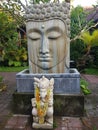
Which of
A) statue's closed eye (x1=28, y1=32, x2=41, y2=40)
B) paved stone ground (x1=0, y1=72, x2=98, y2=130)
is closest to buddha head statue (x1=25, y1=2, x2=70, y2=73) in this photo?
statue's closed eye (x1=28, y1=32, x2=41, y2=40)

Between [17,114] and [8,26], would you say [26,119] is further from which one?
[8,26]

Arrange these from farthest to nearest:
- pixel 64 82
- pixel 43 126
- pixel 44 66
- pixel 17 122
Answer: pixel 44 66
pixel 64 82
pixel 17 122
pixel 43 126

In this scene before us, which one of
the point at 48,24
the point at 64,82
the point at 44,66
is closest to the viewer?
the point at 64,82

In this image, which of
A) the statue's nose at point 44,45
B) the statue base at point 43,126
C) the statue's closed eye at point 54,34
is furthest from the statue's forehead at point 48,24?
the statue base at point 43,126

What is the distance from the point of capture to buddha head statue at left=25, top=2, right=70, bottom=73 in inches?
196

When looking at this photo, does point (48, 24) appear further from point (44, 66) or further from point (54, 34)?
point (44, 66)

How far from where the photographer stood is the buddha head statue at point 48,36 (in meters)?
4.97

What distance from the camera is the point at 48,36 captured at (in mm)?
5074

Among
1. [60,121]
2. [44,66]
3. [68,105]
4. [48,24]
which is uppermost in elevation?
[48,24]

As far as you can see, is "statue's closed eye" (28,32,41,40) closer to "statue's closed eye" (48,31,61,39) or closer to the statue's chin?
"statue's closed eye" (48,31,61,39)

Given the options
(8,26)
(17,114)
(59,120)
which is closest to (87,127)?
(59,120)

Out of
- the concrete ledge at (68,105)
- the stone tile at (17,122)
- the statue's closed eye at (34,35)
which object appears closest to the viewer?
the stone tile at (17,122)

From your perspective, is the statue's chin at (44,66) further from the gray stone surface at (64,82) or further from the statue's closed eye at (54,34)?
the statue's closed eye at (54,34)

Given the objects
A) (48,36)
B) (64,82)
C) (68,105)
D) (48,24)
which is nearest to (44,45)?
(48,36)
